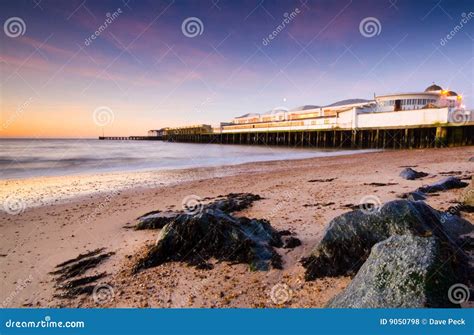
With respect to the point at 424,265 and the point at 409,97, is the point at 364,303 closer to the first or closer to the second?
the point at 424,265

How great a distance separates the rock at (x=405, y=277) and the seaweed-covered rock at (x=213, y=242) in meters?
1.16

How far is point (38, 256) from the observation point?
403cm

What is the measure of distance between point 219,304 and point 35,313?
5.65 feet

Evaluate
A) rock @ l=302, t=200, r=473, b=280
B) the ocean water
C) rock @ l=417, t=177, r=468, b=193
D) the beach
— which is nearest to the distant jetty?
the ocean water

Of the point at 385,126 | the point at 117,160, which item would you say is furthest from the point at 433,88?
the point at 117,160

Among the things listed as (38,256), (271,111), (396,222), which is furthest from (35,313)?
(271,111)

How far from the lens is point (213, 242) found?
142 inches

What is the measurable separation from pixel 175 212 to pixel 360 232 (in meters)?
3.38

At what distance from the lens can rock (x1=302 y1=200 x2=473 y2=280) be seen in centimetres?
288

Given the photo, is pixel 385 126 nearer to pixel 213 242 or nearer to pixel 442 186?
pixel 442 186

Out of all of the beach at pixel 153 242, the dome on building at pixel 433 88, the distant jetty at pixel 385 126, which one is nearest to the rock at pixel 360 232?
the beach at pixel 153 242

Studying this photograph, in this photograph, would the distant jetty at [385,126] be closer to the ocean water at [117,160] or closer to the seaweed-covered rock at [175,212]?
the ocean water at [117,160]

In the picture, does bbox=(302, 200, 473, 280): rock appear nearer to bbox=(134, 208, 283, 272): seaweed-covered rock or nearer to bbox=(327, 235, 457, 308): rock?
bbox=(134, 208, 283, 272): seaweed-covered rock

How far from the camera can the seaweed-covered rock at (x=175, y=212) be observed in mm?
4809
